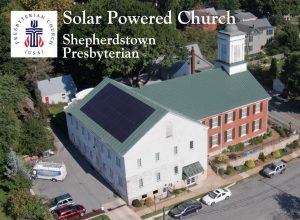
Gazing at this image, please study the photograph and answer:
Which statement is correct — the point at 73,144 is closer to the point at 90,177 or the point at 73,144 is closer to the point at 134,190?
the point at 90,177

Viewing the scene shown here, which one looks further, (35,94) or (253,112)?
(35,94)

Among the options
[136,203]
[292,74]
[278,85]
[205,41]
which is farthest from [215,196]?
[205,41]

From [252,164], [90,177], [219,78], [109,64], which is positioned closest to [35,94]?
[109,64]

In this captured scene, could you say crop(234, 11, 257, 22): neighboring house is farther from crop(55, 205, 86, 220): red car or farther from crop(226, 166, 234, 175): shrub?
crop(55, 205, 86, 220): red car

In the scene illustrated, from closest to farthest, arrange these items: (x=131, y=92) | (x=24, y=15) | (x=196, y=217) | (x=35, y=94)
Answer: (x=196, y=217) < (x=131, y=92) < (x=35, y=94) < (x=24, y=15)

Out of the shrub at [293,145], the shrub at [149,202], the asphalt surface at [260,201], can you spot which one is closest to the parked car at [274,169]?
the asphalt surface at [260,201]

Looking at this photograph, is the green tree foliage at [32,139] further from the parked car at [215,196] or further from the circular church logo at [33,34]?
the parked car at [215,196]
